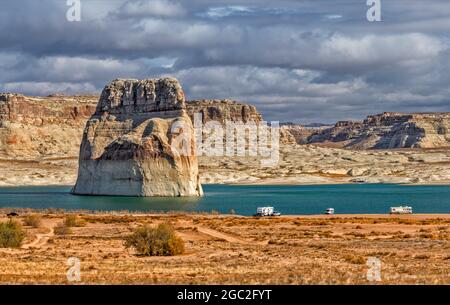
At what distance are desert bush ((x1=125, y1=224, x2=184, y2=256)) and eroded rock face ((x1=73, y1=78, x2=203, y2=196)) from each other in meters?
60.1

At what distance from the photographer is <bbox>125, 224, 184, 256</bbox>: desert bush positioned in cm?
3384

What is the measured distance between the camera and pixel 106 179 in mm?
102438

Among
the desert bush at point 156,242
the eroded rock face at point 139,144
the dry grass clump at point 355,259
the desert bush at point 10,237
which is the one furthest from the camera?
the eroded rock face at point 139,144

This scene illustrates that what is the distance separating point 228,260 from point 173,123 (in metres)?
68.7

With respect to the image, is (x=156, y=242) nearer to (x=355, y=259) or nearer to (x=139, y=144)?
(x=355, y=259)

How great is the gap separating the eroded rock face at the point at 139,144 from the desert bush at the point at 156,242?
60131 mm

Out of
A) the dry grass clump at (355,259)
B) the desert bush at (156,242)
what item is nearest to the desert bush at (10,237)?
the desert bush at (156,242)

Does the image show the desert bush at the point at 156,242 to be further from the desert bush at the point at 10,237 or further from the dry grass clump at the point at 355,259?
the dry grass clump at the point at 355,259

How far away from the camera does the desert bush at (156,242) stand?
33.8 m

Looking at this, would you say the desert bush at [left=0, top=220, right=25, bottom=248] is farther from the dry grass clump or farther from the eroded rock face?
the eroded rock face

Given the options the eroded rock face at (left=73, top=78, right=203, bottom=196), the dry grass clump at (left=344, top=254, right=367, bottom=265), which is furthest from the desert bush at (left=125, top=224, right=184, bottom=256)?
the eroded rock face at (left=73, top=78, right=203, bottom=196)
